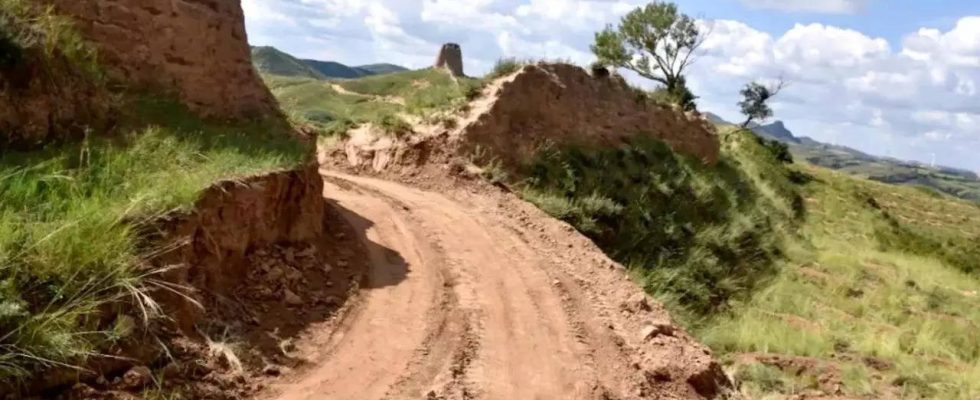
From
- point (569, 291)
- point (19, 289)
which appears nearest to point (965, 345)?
point (569, 291)

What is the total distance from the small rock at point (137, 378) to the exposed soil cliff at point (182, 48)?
13.2 feet

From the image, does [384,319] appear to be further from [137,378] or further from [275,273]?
[137,378]

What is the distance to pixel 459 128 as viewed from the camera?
14555 mm

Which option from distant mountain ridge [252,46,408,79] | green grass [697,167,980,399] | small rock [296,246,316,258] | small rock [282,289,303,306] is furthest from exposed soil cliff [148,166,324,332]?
distant mountain ridge [252,46,408,79]

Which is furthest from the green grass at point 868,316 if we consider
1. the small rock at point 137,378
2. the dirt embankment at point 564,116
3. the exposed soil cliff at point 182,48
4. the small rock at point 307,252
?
the small rock at point 137,378

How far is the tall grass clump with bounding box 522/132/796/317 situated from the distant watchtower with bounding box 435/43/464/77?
2831 cm

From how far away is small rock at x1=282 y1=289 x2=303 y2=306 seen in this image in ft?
22.4

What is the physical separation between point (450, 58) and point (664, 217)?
33.6 m

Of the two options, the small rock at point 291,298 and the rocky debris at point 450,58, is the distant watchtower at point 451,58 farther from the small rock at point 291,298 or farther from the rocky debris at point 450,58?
the small rock at point 291,298

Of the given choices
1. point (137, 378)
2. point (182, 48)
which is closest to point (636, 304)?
point (182, 48)

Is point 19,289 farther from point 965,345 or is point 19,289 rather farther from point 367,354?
point 965,345

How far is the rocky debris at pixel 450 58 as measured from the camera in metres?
47.3

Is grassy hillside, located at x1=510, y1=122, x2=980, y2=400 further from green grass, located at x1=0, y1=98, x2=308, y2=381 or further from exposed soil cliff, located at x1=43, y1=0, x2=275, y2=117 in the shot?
green grass, located at x1=0, y1=98, x2=308, y2=381

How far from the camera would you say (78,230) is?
4.64 meters
